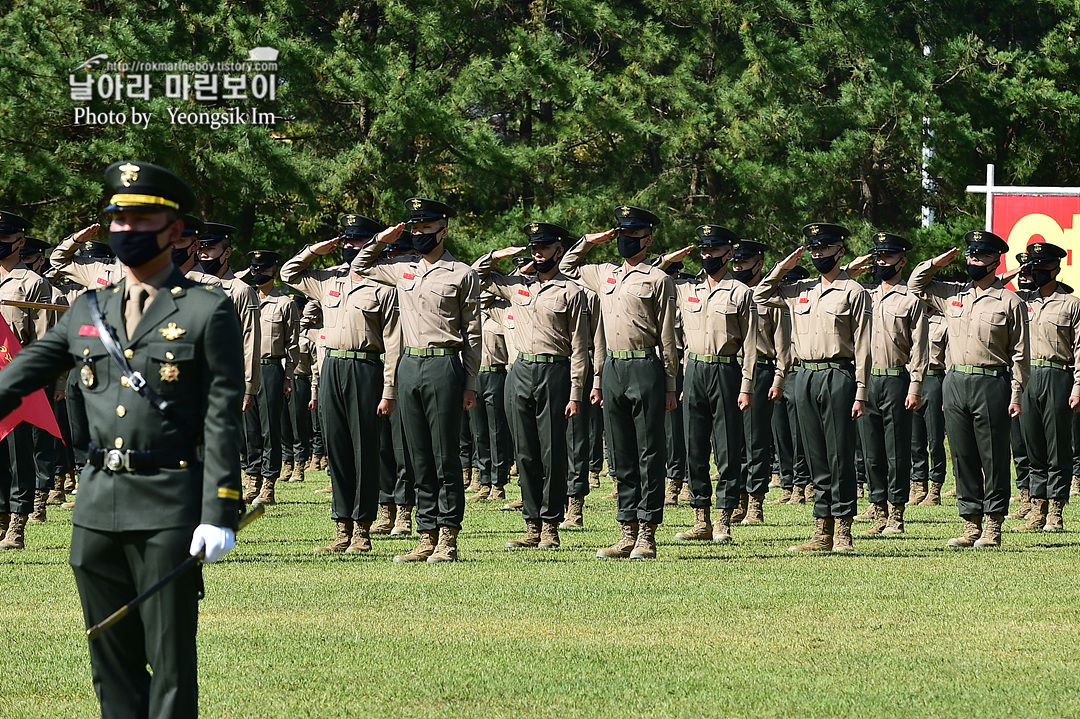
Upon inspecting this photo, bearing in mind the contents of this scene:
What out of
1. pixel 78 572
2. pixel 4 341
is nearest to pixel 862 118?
pixel 4 341

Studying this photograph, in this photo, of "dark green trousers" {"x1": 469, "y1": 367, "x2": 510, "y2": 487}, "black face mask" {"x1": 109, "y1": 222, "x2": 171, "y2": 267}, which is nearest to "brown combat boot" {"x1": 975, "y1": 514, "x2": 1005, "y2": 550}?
"dark green trousers" {"x1": 469, "y1": 367, "x2": 510, "y2": 487}

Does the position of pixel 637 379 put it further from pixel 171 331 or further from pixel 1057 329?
pixel 171 331

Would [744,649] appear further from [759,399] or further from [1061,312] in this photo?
[1061,312]

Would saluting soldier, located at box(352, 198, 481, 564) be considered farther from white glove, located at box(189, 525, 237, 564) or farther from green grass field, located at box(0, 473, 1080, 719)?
white glove, located at box(189, 525, 237, 564)

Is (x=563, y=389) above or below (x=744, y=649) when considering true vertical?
above

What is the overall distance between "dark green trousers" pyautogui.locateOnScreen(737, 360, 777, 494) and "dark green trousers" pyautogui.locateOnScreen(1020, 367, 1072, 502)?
2.36 m

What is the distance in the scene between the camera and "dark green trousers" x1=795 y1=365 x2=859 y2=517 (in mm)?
12500

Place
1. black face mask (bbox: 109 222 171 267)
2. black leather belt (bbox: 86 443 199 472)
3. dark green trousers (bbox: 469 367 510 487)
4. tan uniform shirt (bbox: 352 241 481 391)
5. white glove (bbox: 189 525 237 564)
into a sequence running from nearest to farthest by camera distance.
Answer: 1. white glove (bbox: 189 525 237 564)
2. black leather belt (bbox: 86 443 199 472)
3. black face mask (bbox: 109 222 171 267)
4. tan uniform shirt (bbox: 352 241 481 391)
5. dark green trousers (bbox: 469 367 510 487)

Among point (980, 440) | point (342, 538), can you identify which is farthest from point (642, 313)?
point (980, 440)

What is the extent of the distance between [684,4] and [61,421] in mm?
15681

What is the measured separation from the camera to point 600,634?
870 centimetres

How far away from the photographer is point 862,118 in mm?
27453

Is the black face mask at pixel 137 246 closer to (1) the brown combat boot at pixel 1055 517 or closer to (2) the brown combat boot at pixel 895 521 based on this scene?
(2) the brown combat boot at pixel 895 521

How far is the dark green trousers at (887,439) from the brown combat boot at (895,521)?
6 cm
